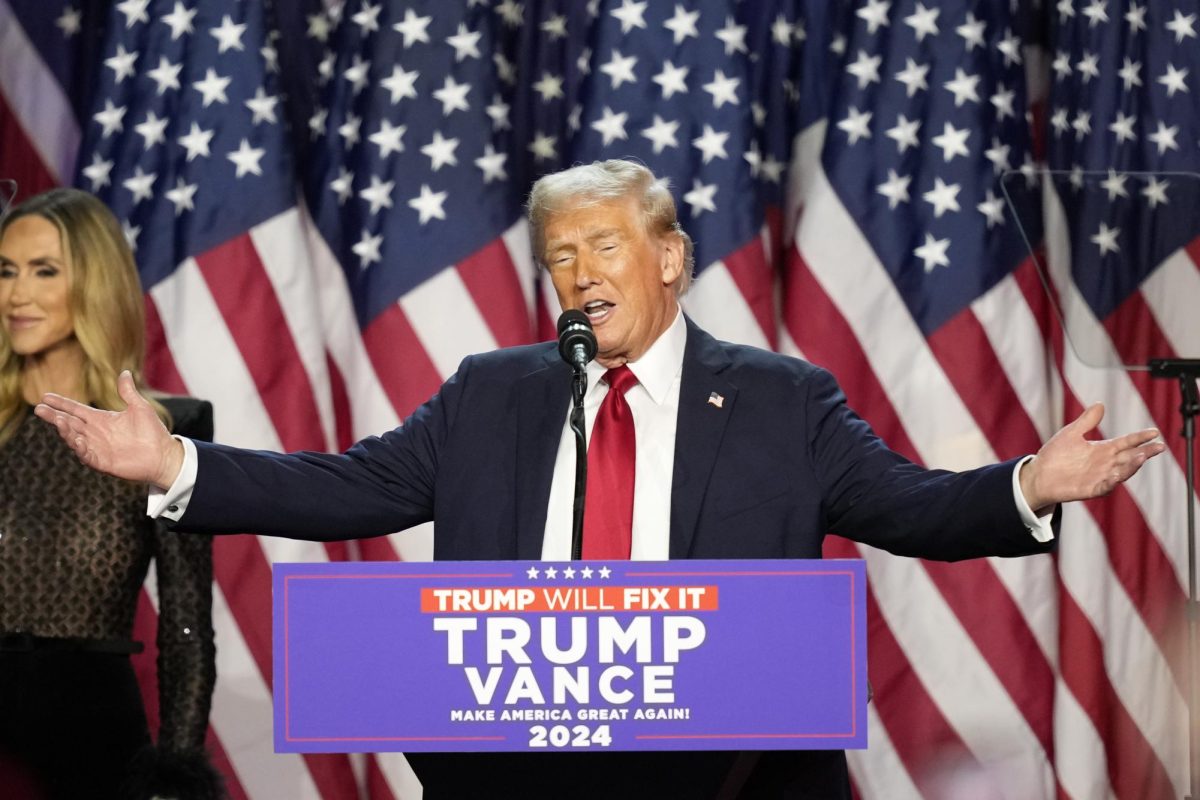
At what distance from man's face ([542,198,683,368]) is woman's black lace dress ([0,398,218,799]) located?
92 cm

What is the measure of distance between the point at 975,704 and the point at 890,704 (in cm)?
22

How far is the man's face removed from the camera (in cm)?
227

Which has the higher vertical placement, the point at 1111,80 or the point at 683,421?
the point at 1111,80

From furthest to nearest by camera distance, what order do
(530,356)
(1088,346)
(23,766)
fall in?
(1088,346)
(23,766)
(530,356)

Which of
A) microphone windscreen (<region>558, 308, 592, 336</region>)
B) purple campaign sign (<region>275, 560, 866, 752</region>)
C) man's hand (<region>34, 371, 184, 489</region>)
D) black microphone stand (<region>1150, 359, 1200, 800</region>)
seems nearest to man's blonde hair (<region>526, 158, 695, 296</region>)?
microphone windscreen (<region>558, 308, 592, 336</region>)

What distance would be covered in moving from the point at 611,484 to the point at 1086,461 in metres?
0.63

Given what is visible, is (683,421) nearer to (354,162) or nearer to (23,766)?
(23,766)

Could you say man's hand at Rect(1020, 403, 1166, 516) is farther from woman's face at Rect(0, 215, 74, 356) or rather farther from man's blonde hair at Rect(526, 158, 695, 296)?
woman's face at Rect(0, 215, 74, 356)

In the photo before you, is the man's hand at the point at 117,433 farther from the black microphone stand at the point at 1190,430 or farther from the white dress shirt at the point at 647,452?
the black microphone stand at the point at 1190,430

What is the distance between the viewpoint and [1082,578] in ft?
13.0

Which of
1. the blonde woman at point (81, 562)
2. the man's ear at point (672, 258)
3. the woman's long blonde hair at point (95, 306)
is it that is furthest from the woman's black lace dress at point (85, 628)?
the man's ear at point (672, 258)

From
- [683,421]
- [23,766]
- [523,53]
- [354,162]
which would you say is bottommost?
[23,766]

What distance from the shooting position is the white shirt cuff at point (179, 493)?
2037 mm

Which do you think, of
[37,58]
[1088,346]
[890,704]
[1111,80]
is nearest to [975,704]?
[890,704]
